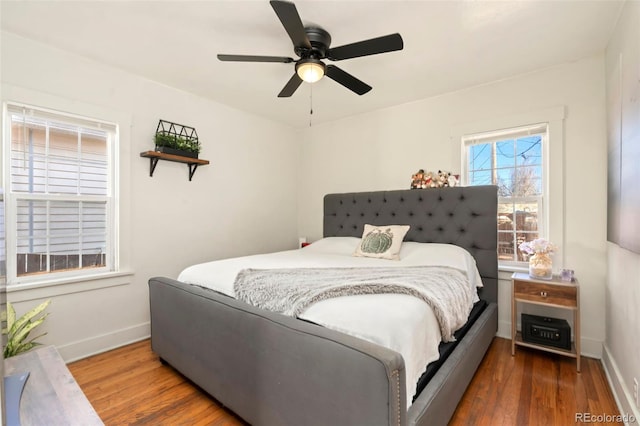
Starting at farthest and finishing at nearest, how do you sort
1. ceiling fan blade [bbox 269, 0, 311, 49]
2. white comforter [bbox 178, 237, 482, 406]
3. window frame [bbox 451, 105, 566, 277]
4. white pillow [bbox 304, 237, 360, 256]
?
white pillow [bbox 304, 237, 360, 256] → window frame [bbox 451, 105, 566, 277] → ceiling fan blade [bbox 269, 0, 311, 49] → white comforter [bbox 178, 237, 482, 406]

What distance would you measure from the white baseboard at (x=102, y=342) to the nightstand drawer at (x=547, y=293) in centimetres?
335

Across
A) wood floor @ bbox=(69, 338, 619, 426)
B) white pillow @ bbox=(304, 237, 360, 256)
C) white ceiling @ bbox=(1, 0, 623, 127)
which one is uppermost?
white ceiling @ bbox=(1, 0, 623, 127)

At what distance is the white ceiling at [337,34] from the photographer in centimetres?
184

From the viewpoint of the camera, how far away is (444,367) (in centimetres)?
148

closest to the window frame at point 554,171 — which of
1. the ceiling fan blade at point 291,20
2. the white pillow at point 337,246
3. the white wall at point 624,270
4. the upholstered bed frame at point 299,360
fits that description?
the white wall at point 624,270

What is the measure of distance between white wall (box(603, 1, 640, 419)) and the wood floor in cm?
19

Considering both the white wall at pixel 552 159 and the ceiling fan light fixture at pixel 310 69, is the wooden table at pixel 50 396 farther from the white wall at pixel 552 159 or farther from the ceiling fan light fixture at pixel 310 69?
the white wall at pixel 552 159

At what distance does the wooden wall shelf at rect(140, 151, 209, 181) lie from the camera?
2738 mm

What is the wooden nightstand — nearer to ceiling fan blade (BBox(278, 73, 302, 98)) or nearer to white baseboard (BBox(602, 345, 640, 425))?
white baseboard (BBox(602, 345, 640, 425))

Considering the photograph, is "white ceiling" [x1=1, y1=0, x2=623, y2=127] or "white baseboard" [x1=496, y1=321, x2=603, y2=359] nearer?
"white ceiling" [x1=1, y1=0, x2=623, y2=127]

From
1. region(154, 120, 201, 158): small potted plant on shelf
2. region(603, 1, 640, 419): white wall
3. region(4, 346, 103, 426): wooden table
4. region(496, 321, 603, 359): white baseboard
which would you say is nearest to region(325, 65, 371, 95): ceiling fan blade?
region(603, 1, 640, 419): white wall

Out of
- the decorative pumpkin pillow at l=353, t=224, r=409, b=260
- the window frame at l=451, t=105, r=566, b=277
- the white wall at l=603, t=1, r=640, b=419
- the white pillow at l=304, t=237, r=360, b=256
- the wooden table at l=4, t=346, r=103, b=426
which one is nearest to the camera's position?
the wooden table at l=4, t=346, r=103, b=426

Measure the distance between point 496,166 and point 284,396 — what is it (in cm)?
283

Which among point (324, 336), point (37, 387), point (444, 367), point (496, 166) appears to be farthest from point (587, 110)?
point (37, 387)
